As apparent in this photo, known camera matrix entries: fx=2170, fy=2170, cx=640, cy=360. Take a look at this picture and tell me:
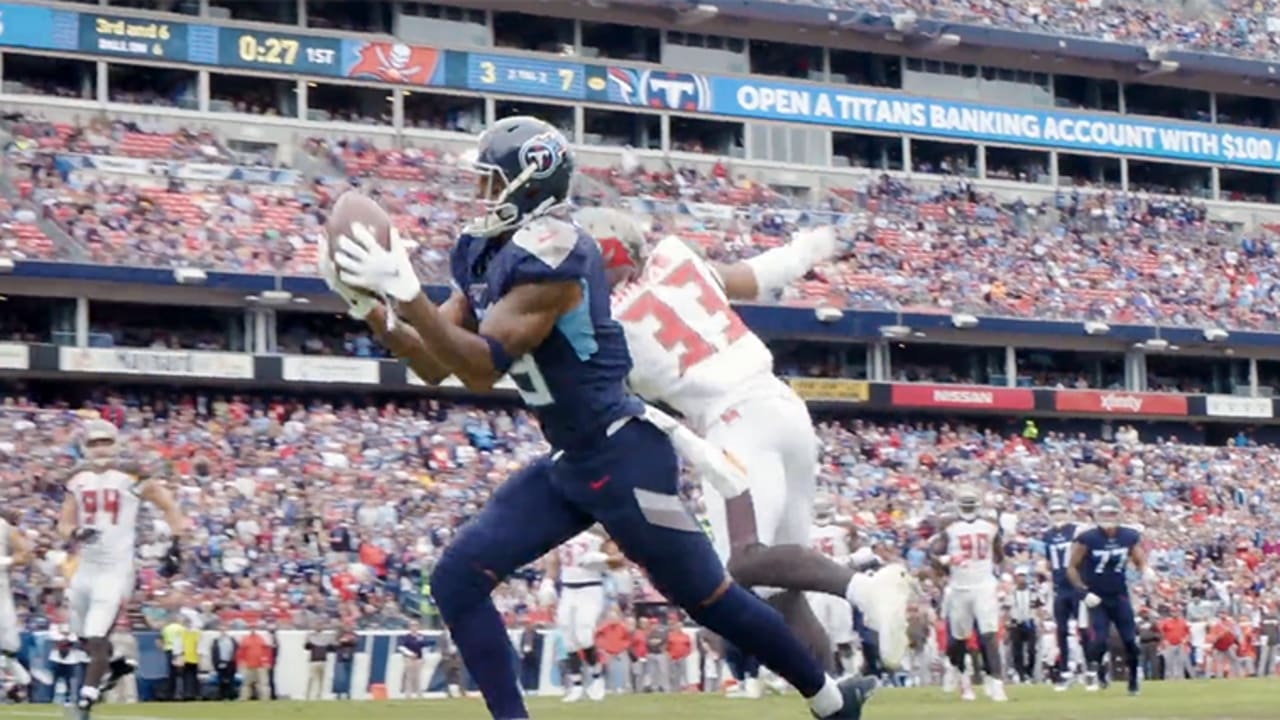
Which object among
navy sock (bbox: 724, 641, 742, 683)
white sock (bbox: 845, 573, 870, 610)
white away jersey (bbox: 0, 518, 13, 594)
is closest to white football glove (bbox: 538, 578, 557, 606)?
navy sock (bbox: 724, 641, 742, 683)

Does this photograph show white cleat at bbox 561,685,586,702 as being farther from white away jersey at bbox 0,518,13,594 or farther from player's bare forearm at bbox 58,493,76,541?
player's bare forearm at bbox 58,493,76,541

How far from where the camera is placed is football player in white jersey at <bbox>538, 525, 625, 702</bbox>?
20.8m

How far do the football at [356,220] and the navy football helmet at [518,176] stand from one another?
68cm

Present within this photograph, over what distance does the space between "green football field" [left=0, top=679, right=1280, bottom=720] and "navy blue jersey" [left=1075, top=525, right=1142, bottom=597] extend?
3.71 ft

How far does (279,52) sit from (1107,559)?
2882 centimetres

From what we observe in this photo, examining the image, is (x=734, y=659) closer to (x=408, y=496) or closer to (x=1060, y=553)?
(x=1060, y=553)

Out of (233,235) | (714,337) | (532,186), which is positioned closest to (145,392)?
(233,235)

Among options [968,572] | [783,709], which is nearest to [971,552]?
[968,572]

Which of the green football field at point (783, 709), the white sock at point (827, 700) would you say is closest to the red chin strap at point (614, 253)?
the white sock at point (827, 700)

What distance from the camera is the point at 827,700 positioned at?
8500 millimetres

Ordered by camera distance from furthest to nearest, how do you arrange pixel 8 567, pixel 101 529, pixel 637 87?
1. pixel 637 87
2. pixel 8 567
3. pixel 101 529

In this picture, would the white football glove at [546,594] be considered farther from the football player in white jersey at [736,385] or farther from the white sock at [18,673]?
the football player in white jersey at [736,385]

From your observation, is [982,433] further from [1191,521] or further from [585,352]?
[585,352]

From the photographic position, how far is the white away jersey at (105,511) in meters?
14.1
